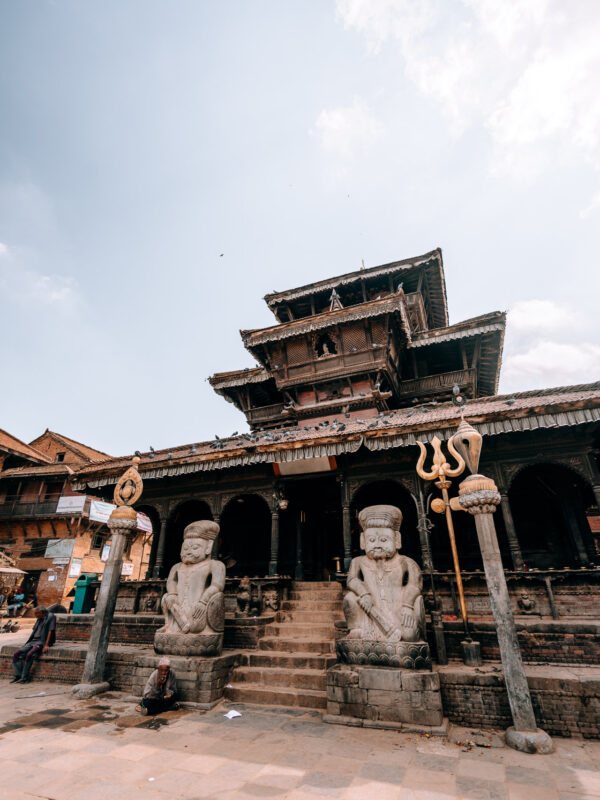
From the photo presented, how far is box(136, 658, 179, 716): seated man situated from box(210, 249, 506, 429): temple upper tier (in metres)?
10.1

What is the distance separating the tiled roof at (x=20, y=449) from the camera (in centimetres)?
2896

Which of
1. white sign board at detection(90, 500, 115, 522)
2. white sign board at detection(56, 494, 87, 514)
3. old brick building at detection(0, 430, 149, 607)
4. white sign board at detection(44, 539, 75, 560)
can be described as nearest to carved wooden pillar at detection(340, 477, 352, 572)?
white sign board at detection(90, 500, 115, 522)

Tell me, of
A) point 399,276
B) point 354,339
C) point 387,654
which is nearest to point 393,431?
point 387,654

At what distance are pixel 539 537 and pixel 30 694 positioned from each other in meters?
12.7

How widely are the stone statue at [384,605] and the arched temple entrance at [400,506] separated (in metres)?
5.63

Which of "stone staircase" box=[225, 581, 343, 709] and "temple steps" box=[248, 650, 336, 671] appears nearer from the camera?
"stone staircase" box=[225, 581, 343, 709]

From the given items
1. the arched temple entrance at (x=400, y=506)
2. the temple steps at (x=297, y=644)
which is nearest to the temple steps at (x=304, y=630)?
the temple steps at (x=297, y=644)

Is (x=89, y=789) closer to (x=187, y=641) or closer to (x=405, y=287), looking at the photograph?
(x=187, y=641)

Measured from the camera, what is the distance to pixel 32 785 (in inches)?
144

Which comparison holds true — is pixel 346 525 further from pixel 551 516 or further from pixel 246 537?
pixel 551 516

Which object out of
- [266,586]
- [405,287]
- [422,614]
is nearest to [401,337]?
[405,287]

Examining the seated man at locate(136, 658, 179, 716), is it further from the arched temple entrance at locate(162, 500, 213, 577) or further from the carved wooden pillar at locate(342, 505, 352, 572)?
the arched temple entrance at locate(162, 500, 213, 577)

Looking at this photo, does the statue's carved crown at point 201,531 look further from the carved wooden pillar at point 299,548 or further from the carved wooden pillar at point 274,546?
the carved wooden pillar at point 299,548

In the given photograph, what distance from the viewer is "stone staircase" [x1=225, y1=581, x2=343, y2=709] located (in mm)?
6172
